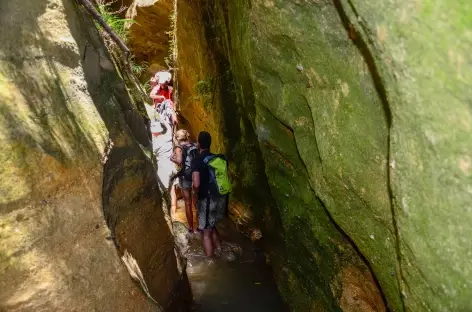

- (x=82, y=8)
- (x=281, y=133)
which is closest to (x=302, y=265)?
(x=281, y=133)

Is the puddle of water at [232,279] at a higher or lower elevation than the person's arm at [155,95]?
lower

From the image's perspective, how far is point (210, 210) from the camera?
6297 millimetres

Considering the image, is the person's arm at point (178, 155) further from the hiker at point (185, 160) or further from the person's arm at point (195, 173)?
the person's arm at point (195, 173)

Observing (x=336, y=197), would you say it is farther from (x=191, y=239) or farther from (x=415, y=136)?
(x=191, y=239)

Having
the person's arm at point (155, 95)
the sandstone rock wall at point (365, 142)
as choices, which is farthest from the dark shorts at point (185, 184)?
the person's arm at point (155, 95)

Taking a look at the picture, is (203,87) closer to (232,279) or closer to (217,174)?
(217,174)

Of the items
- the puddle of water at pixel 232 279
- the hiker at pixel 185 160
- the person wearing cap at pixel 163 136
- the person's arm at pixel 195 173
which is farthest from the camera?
the person wearing cap at pixel 163 136

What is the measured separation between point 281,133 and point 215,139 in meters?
4.91

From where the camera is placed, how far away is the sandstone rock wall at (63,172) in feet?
8.93

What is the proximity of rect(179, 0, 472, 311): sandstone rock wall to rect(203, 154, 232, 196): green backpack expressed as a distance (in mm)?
978

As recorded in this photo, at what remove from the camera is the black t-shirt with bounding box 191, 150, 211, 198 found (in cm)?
601

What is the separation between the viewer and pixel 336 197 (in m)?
3.44

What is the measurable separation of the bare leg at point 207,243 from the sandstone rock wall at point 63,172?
2.44m

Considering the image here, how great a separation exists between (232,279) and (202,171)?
1898 mm
